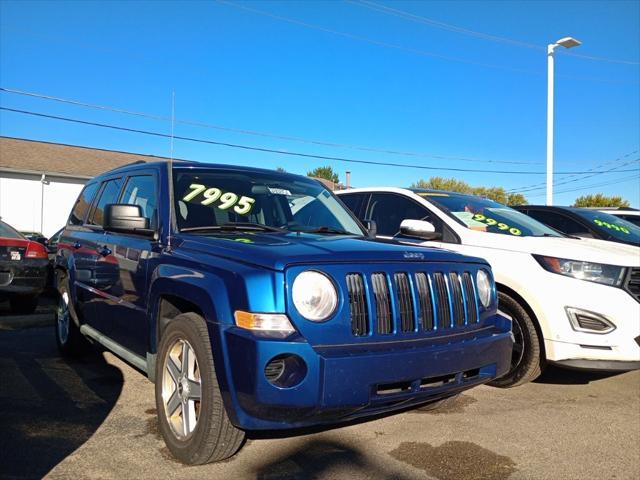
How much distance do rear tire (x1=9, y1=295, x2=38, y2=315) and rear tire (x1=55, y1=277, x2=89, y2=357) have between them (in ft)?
8.98

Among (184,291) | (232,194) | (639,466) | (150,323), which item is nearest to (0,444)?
(150,323)

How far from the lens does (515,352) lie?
4777 millimetres

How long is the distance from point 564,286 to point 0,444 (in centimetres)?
427

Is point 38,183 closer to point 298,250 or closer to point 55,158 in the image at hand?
point 55,158

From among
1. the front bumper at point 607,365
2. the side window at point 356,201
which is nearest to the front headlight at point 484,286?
the front bumper at point 607,365

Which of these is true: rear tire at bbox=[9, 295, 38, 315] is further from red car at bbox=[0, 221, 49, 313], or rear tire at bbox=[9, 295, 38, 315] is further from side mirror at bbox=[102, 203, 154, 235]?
side mirror at bbox=[102, 203, 154, 235]

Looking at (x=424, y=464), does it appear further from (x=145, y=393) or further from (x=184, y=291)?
(x=145, y=393)

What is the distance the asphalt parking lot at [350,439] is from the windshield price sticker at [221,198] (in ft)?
5.32

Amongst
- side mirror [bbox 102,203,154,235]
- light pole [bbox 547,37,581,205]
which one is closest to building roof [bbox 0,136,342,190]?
light pole [bbox 547,37,581,205]

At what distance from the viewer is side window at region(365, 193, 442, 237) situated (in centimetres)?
582

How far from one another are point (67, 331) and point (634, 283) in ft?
17.4

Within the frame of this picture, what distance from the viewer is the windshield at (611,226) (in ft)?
24.6

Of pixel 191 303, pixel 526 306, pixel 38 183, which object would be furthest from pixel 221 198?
pixel 38 183

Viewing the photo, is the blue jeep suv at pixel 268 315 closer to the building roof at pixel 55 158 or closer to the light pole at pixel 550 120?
the light pole at pixel 550 120
